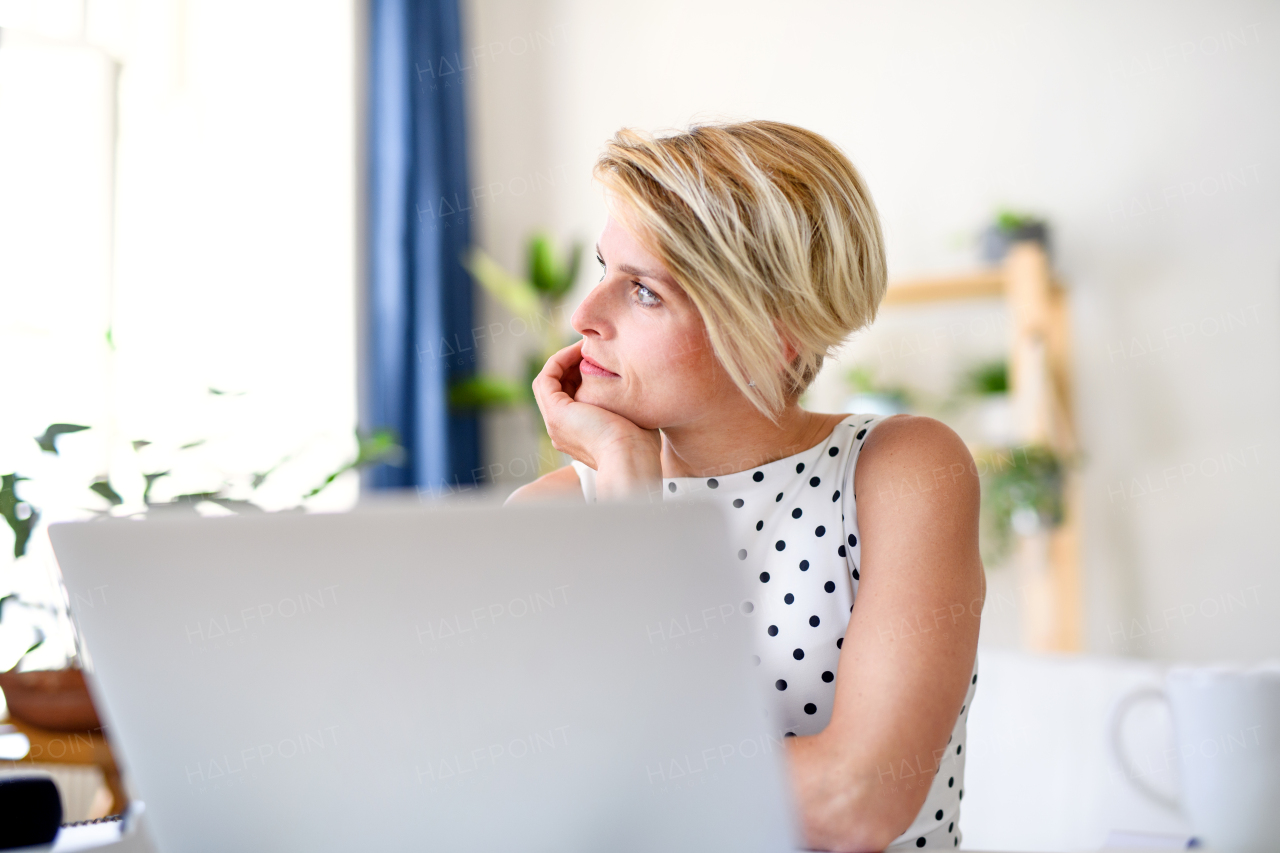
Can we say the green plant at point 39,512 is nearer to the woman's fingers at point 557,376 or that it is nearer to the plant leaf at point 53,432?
the plant leaf at point 53,432

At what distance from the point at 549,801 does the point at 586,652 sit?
8 centimetres

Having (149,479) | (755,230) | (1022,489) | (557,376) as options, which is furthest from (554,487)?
(1022,489)

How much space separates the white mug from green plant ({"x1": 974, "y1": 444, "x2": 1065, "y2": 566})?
5.42 feet

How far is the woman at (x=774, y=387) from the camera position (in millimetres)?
851

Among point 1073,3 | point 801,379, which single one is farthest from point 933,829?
point 1073,3

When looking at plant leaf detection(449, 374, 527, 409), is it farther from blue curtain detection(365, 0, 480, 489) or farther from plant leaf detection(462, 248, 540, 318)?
plant leaf detection(462, 248, 540, 318)

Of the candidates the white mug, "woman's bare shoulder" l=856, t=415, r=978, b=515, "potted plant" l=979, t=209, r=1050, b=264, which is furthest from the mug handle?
"potted plant" l=979, t=209, r=1050, b=264

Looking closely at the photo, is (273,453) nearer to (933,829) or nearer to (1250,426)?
(933,829)

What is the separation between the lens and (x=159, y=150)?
230 centimetres

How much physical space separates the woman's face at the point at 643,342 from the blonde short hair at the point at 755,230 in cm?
2

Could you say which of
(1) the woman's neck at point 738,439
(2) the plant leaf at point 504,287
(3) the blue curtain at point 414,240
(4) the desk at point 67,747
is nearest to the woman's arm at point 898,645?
(1) the woman's neck at point 738,439

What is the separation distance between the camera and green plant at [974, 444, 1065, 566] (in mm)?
2459

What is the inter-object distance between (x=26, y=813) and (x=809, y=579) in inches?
24.8

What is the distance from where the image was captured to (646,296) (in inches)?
35.7
